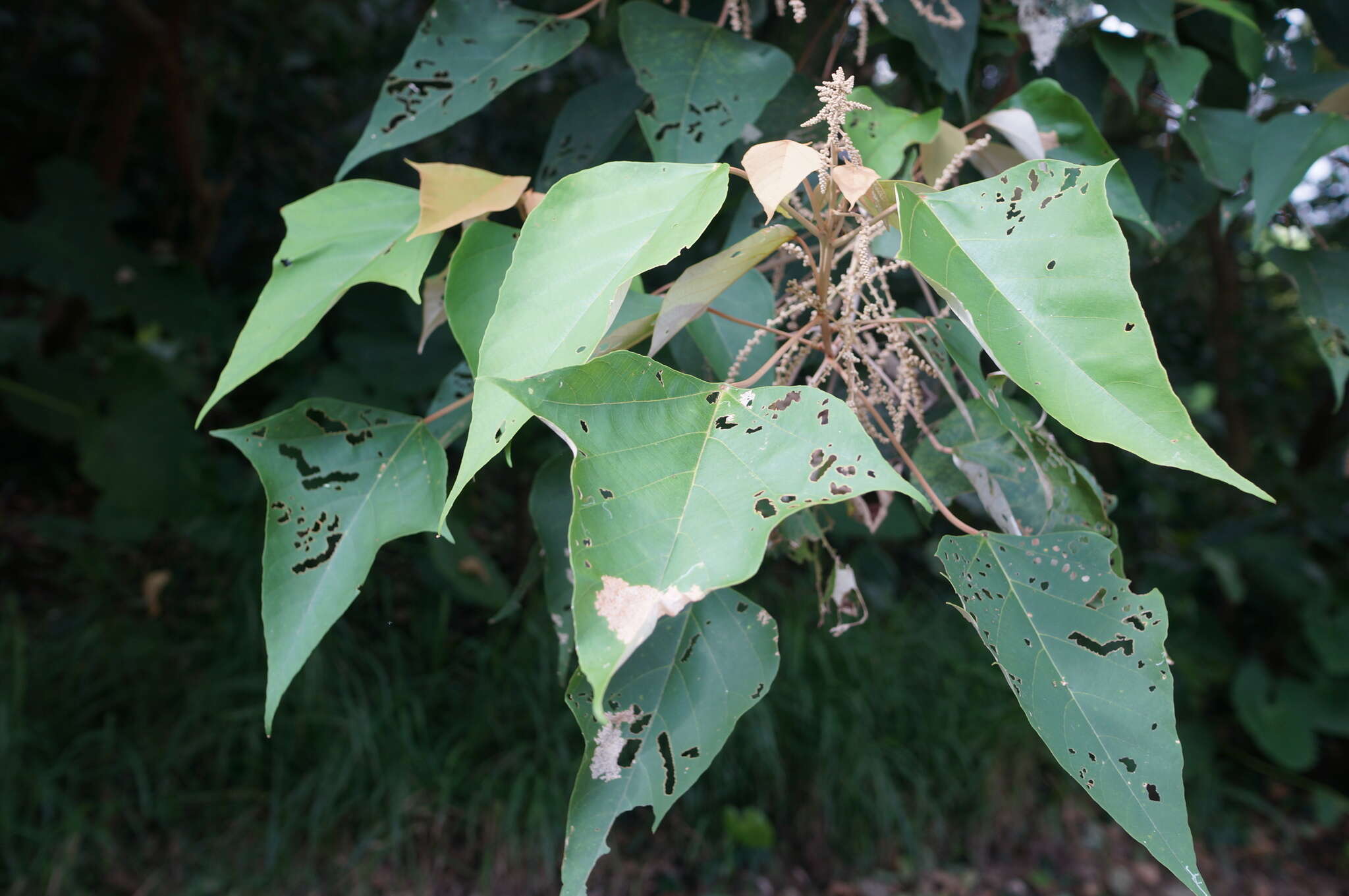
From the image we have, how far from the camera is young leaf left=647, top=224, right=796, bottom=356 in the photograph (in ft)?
1.30

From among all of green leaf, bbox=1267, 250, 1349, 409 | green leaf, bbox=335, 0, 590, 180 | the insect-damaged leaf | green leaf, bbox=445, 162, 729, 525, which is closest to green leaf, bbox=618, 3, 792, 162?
green leaf, bbox=335, 0, 590, 180

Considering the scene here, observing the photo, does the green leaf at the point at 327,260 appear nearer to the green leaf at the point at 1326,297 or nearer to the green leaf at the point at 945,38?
the green leaf at the point at 945,38

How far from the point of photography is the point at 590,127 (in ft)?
2.23

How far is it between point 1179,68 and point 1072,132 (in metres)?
0.21

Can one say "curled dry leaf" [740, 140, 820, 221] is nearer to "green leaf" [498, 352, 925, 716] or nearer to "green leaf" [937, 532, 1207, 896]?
"green leaf" [498, 352, 925, 716]

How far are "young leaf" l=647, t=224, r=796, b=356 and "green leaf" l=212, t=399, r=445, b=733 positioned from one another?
17 centimetres

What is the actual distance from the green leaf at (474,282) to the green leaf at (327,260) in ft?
0.07

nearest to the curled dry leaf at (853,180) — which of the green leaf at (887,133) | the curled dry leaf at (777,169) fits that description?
the curled dry leaf at (777,169)

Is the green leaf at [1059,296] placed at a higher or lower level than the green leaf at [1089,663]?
higher

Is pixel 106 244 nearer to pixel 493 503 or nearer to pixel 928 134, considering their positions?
pixel 493 503

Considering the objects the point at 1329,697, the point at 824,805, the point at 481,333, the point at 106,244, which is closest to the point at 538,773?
the point at 824,805

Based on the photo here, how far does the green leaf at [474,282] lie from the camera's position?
0.46 m

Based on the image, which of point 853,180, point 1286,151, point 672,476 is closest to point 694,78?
point 853,180

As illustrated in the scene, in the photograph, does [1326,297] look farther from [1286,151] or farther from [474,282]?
[474,282]
